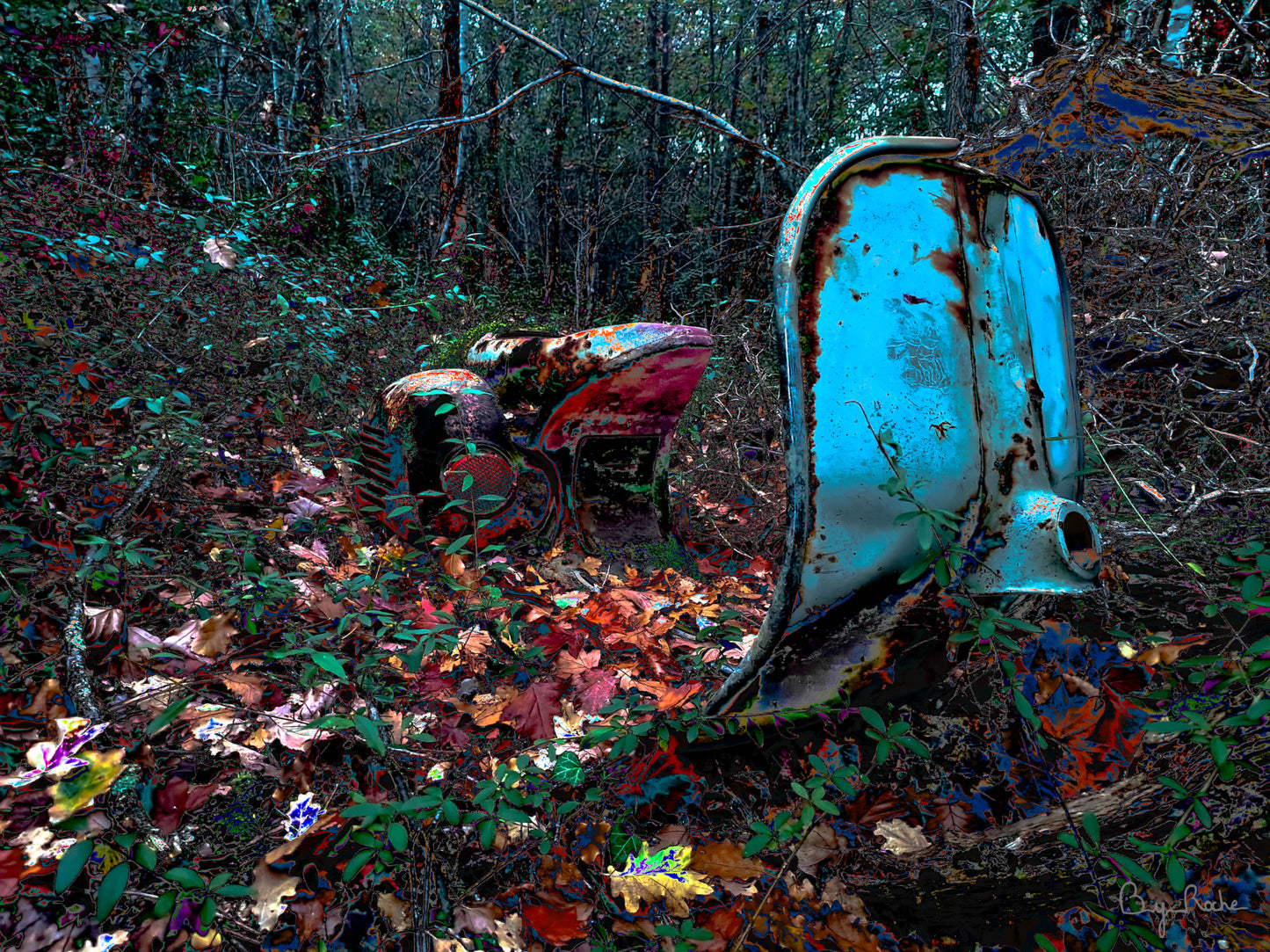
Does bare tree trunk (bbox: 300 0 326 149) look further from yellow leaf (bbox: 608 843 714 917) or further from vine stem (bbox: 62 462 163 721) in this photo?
yellow leaf (bbox: 608 843 714 917)

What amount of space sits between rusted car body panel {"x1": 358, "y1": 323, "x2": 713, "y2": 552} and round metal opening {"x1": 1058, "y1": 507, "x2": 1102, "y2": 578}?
172 centimetres

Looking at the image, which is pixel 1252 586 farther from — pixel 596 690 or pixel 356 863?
pixel 356 863

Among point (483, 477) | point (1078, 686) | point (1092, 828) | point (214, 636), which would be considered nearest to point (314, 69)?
point (483, 477)

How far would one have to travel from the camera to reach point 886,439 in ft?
4.52

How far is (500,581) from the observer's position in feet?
9.58

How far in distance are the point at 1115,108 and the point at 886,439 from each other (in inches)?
39.6

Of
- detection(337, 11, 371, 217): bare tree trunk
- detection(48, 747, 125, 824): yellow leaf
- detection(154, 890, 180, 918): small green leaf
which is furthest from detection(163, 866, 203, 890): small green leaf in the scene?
detection(337, 11, 371, 217): bare tree trunk

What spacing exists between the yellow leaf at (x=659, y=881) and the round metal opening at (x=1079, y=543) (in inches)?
39.6

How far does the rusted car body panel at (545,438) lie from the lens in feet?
9.43

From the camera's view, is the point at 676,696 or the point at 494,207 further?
the point at 494,207

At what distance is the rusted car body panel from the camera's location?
2.88 metres

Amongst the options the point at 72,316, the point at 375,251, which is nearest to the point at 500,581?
the point at 72,316

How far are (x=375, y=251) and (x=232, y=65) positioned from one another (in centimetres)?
741

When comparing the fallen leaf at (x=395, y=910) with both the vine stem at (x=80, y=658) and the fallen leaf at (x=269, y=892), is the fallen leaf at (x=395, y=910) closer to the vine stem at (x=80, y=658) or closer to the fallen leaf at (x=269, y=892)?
the fallen leaf at (x=269, y=892)
